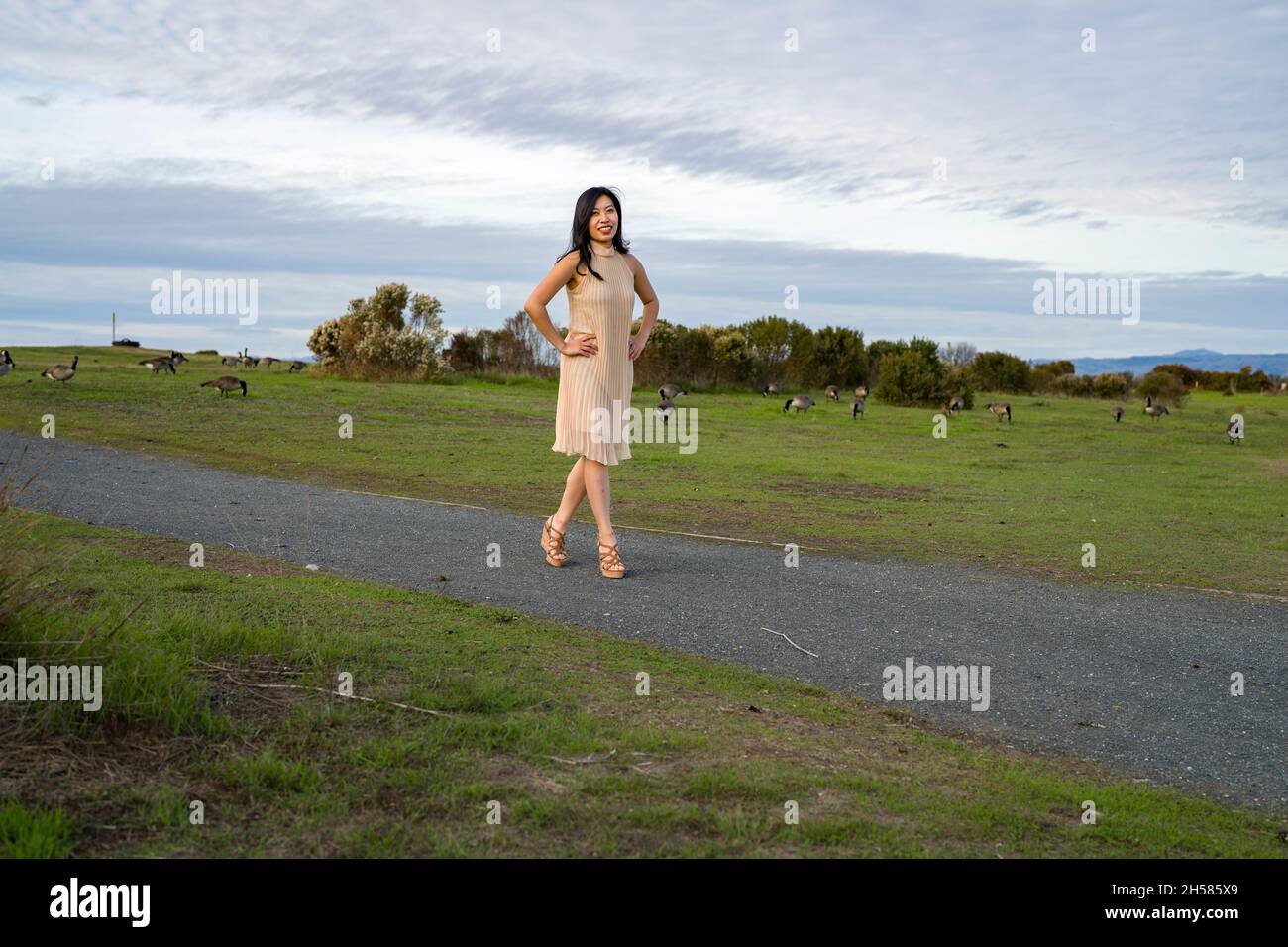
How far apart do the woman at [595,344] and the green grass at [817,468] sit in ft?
8.71

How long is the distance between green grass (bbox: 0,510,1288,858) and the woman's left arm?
3.12m

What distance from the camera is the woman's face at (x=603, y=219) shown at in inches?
309

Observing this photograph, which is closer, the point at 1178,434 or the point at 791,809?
the point at 791,809

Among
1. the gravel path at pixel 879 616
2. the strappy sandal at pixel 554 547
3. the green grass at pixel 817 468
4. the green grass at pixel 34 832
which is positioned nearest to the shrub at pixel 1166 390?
the green grass at pixel 817 468

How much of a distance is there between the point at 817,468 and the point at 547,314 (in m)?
10.5

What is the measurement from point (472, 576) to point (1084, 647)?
4053 mm

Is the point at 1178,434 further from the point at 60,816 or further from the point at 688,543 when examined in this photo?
the point at 60,816

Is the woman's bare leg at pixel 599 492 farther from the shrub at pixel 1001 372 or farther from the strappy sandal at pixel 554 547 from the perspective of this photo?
the shrub at pixel 1001 372

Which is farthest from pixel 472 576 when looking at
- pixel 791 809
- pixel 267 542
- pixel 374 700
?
pixel 791 809

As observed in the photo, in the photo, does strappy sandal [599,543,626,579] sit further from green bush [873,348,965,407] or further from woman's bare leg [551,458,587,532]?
green bush [873,348,965,407]

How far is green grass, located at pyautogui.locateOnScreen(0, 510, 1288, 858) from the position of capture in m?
3.54

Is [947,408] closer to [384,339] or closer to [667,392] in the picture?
[667,392]

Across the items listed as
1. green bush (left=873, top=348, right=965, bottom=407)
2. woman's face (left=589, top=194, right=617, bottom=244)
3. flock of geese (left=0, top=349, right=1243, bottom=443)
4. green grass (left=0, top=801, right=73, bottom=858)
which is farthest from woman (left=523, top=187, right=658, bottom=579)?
green bush (left=873, top=348, right=965, bottom=407)

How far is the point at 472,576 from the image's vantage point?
26.1 ft
